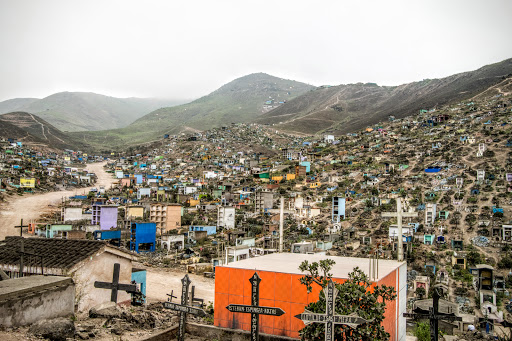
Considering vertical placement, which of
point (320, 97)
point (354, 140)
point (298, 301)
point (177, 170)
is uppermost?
point (320, 97)

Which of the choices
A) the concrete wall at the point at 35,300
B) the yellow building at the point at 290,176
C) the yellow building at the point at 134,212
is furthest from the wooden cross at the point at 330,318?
A: the yellow building at the point at 290,176

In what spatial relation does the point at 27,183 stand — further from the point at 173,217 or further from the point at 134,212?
the point at 173,217

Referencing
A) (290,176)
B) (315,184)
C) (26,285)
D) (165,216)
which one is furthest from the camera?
(290,176)

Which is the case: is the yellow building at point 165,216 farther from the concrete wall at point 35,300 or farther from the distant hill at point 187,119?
the distant hill at point 187,119

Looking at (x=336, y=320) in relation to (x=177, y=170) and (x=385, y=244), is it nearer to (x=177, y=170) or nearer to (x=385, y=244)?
(x=385, y=244)

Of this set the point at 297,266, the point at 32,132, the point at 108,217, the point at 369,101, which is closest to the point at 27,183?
the point at 108,217

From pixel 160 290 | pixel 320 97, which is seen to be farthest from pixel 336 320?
pixel 320 97
